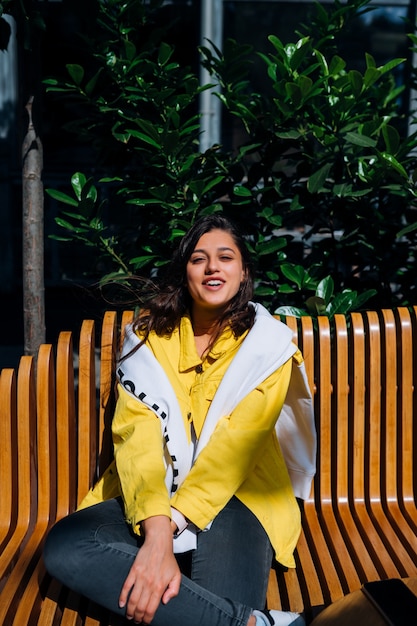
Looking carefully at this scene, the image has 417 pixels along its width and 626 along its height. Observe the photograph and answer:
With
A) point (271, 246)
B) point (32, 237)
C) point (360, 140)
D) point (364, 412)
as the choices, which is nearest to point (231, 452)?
point (364, 412)

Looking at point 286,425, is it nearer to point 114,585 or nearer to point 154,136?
point 114,585

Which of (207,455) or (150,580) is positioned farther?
(207,455)

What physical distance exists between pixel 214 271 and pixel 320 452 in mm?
824

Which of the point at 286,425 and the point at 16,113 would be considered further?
the point at 16,113

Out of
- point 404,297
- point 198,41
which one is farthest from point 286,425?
point 198,41

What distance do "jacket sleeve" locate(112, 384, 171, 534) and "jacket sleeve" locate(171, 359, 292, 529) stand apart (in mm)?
91

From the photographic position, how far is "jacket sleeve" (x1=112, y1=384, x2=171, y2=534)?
7.84 feet

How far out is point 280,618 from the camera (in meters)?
2.30

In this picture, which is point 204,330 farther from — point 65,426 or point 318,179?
point 318,179

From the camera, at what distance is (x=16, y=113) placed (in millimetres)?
7301

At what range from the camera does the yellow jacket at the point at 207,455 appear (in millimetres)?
2439

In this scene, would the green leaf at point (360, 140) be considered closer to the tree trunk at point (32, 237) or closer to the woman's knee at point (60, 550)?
the tree trunk at point (32, 237)

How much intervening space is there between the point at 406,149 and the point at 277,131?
53cm

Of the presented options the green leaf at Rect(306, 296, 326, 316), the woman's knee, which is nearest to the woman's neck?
the green leaf at Rect(306, 296, 326, 316)
